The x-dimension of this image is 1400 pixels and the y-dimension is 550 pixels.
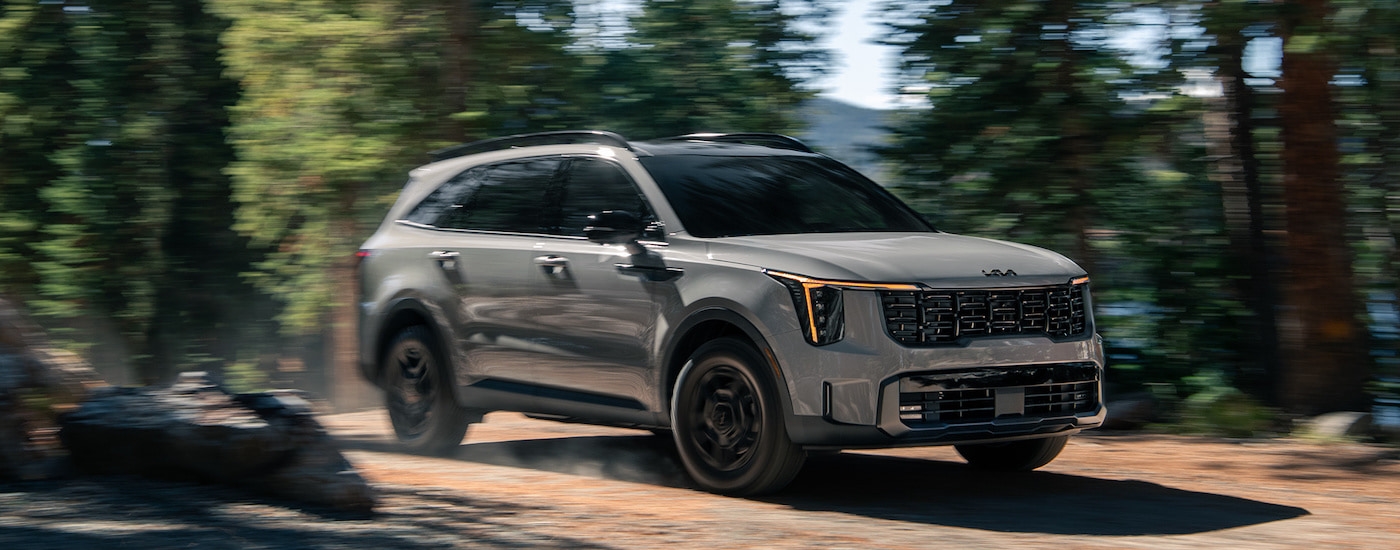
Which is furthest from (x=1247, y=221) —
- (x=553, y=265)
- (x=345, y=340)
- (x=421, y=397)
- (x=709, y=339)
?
(x=345, y=340)

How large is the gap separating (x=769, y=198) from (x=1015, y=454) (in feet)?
6.38

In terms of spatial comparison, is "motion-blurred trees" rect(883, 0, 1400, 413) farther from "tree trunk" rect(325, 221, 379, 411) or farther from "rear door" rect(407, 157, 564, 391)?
"tree trunk" rect(325, 221, 379, 411)

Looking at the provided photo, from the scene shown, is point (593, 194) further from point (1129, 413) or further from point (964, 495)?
point (1129, 413)

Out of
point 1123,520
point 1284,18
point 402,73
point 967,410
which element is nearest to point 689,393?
point 967,410

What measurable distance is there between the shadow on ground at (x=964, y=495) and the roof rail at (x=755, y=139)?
1914 mm

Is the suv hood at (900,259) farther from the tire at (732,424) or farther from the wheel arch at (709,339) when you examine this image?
the tire at (732,424)

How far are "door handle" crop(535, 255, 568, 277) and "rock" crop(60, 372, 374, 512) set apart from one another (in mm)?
1557

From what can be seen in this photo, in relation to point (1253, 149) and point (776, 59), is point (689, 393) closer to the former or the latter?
point (1253, 149)

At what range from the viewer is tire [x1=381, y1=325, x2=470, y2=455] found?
977cm

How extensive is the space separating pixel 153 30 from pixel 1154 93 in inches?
680

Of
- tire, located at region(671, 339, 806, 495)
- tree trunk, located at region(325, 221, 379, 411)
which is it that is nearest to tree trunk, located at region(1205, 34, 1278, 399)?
tire, located at region(671, 339, 806, 495)

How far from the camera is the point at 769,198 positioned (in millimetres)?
8602

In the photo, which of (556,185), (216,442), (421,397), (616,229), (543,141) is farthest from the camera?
(421,397)

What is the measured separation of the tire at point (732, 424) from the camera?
7.49 meters
